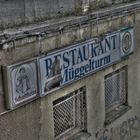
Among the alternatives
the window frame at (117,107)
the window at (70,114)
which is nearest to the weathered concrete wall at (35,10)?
the window at (70,114)

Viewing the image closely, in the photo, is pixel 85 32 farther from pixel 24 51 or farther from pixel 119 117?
pixel 119 117

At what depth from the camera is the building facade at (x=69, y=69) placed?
743cm

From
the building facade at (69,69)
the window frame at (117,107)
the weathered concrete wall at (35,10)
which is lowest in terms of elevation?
the window frame at (117,107)

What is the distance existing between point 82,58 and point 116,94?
8.29 ft

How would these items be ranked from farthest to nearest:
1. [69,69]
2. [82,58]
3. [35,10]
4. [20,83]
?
[82,58] < [69,69] < [35,10] < [20,83]

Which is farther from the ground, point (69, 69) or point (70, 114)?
point (69, 69)

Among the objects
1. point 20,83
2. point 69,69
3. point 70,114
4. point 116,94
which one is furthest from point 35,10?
point 116,94

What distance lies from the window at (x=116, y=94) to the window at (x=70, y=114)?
1055mm

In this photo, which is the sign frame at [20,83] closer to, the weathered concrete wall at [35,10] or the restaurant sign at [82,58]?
the restaurant sign at [82,58]

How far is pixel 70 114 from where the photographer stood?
9.37 metres

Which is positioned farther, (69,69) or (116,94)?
(116,94)

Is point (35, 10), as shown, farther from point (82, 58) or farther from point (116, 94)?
point (116, 94)

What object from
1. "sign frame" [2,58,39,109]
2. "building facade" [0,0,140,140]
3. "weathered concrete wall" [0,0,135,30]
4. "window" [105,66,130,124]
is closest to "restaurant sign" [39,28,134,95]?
"building facade" [0,0,140,140]

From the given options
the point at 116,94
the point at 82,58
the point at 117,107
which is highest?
the point at 82,58
